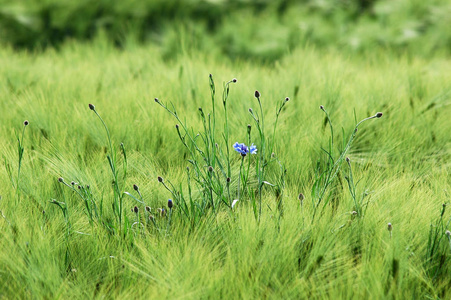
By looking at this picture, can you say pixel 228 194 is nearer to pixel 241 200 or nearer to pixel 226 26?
pixel 241 200

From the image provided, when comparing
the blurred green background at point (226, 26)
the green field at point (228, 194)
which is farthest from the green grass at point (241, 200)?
the blurred green background at point (226, 26)

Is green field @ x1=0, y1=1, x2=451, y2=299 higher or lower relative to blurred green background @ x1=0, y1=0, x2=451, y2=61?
lower

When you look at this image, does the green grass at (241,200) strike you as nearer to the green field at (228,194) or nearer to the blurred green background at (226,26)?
the green field at (228,194)

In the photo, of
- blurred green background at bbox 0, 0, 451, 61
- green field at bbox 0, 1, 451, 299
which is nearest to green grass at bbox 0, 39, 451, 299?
green field at bbox 0, 1, 451, 299

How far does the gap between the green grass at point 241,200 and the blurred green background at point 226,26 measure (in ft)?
3.45

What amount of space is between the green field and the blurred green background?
1107 millimetres

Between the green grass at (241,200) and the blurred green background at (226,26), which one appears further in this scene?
the blurred green background at (226,26)

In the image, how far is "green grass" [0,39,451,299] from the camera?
0.94 metres

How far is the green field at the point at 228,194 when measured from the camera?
→ 940 mm

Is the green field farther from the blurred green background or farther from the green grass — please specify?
the blurred green background

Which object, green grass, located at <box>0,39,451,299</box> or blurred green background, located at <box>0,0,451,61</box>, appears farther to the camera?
blurred green background, located at <box>0,0,451,61</box>

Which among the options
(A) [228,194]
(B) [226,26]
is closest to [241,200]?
(A) [228,194]

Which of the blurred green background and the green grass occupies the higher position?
the blurred green background

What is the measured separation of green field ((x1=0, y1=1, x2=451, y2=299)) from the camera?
940mm
